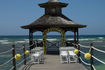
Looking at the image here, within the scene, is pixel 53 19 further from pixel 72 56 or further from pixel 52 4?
pixel 72 56

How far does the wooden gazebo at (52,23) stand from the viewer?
1521cm

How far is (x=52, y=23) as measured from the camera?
15.3 metres

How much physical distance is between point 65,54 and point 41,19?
6.97m

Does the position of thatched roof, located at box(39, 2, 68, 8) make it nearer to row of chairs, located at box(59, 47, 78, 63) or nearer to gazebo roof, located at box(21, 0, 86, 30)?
gazebo roof, located at box(21, 0, 86, 30)

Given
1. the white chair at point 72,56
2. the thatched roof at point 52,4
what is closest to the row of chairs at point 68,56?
the white chair at point 72,56

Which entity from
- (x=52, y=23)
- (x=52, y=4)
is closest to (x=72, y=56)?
(x=52, y=23)

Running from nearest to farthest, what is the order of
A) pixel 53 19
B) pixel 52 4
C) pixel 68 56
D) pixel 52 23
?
pixel 68 56
pixel 52 23
pixel 53 19
pixel 52 4

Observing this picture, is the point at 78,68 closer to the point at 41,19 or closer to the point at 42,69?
the point at 42,69

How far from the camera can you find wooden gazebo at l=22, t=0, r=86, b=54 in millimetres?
15212

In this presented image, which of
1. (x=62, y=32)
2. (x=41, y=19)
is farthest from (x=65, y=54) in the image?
(x=41, y=19)

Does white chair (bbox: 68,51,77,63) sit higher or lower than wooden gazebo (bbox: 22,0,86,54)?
lower

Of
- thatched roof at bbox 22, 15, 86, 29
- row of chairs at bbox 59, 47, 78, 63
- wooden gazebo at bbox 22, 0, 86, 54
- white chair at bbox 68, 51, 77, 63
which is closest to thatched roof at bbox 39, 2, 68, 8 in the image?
wooden gazebo at bbox 22, 0, 86, 54

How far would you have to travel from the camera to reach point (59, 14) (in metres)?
17.4

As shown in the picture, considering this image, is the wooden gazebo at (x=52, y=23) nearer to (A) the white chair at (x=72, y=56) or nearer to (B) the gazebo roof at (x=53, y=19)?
(B) the gazebo roof at (x=53, y=19)
